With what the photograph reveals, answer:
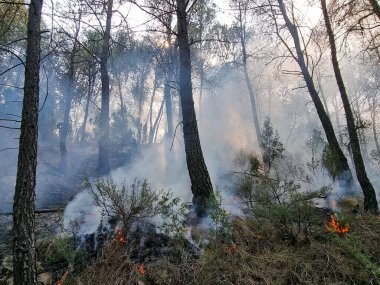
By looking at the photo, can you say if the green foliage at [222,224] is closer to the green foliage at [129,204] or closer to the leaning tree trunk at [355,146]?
the green foliage at [129,204]

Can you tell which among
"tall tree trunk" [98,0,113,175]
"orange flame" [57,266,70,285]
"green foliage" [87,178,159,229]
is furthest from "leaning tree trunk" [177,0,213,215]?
"tall tree trunk" [98,0,113,175]

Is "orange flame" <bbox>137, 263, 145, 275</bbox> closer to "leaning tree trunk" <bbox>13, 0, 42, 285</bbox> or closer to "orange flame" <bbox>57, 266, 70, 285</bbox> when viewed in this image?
"orange flame" <bbox>57, 266, 70, 285</bbox>

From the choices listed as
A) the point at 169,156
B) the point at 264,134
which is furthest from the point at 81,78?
the point at 264,134

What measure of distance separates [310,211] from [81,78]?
19.6 meters

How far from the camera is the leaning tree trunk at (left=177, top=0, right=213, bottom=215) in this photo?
6359 mm

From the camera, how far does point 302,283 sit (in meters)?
3.73

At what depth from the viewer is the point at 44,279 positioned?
4152 mm

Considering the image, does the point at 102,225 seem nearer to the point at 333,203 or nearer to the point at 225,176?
the point at 333,203

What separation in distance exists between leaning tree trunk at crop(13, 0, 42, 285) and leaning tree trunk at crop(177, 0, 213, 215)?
3.18 metres

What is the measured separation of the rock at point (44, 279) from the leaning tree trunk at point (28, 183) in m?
0.69

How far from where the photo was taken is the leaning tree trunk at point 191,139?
6359 mm

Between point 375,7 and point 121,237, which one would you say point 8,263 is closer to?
point 121,237

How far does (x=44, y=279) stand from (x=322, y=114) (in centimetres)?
835

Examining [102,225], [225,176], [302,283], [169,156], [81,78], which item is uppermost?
[81,78]
